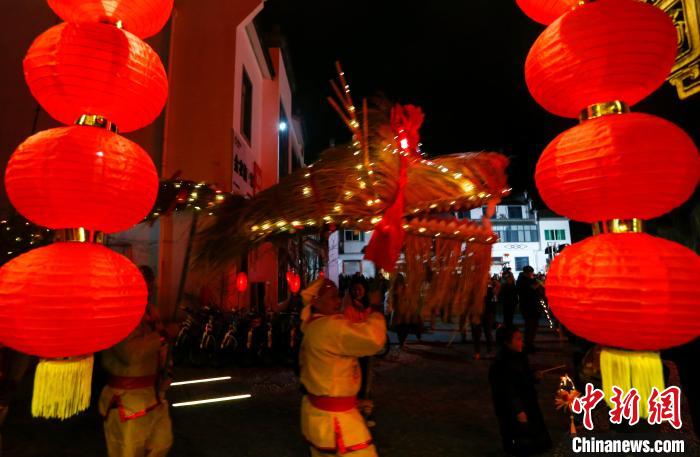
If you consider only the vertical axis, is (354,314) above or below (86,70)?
below

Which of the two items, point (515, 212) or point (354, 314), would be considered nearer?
point (354, 314)

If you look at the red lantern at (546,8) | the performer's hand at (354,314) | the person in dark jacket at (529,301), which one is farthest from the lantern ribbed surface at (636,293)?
the person in dark jacket at (529,301)

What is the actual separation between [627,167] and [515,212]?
38.2 meters

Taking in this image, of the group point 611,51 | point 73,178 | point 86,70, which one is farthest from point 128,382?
point 611,51

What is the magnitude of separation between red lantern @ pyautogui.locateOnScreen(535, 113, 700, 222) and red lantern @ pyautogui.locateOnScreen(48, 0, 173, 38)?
240cm

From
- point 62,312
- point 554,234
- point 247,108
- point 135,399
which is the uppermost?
point 247,108

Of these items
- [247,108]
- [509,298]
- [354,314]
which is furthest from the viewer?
[247,108]

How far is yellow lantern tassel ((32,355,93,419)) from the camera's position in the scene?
70.2 inches

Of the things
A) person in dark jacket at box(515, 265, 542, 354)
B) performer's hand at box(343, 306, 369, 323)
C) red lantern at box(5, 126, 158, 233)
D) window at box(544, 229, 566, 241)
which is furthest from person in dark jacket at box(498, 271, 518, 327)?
window at box(544, 229, 566, 241)

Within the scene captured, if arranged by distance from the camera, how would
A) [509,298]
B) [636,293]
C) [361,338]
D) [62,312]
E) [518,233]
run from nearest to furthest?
[636,293]
[62,312]
[361,338]
[509,298]
[518,233]

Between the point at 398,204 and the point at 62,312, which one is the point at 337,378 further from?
the point at 62,312

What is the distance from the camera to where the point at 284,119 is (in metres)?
17.8

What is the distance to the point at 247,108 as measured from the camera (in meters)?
11.9

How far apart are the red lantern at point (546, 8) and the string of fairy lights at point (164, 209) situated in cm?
251
